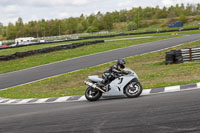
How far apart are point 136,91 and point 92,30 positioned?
100968 millimetres

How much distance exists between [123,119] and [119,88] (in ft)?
10.8

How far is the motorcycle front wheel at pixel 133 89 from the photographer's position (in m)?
9.64

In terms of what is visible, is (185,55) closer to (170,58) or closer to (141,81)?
(170,58)

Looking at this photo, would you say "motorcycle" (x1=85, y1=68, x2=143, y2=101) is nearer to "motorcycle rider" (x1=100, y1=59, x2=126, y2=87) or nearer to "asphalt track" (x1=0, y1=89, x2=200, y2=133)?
"motorcycle rider" (x1=100, y1=59, x2=126, y2=87)

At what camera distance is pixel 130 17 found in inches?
7077

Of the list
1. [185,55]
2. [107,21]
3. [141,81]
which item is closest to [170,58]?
[185,55]

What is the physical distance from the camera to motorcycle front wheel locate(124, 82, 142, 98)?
9.64 m

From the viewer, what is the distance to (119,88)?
9.88 metres

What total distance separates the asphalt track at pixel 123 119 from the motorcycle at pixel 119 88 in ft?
4.50

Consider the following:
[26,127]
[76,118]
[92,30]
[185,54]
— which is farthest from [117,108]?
[92,30]

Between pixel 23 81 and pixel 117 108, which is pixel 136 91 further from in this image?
pixel 23 81

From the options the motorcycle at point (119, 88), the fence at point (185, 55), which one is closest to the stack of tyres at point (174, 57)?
the fence at point (185, 55)

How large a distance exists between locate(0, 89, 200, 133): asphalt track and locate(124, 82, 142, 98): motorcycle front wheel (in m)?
1.27

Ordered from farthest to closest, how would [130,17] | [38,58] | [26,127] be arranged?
1. [130,17]
2. [38,58]
3. [26,127]
